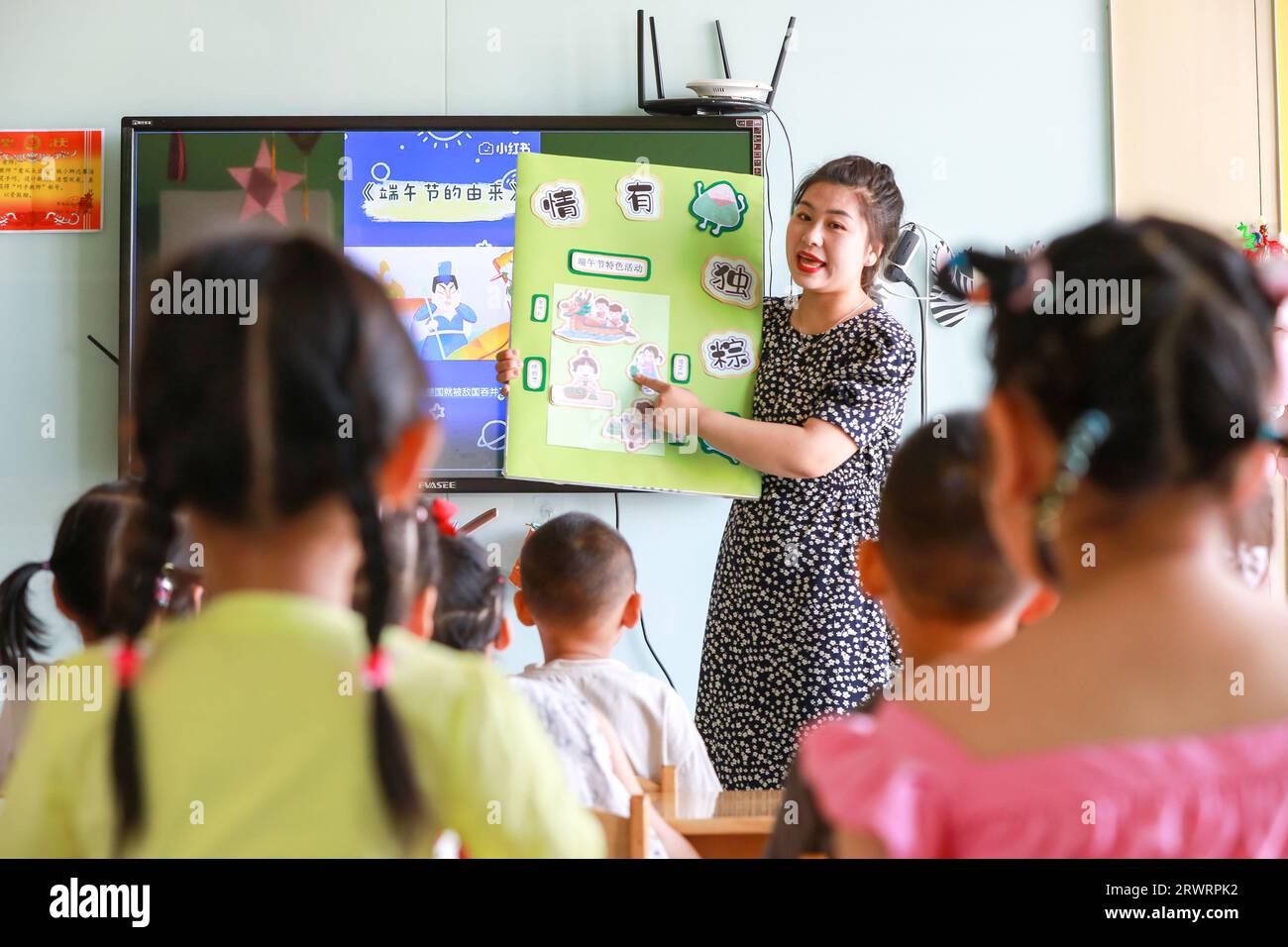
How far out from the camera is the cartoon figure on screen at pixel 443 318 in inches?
136

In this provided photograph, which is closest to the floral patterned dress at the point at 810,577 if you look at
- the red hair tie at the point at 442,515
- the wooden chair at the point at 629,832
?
the red hair tie at the point at 442,515

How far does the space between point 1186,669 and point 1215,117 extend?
3.20 metres

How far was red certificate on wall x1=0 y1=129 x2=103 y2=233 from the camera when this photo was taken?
3.52 m

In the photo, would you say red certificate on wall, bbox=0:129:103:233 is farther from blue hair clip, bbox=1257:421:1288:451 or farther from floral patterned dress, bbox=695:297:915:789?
blue hair clip, bbox=1257:421:1288:451

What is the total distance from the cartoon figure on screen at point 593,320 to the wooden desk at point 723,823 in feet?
3.72

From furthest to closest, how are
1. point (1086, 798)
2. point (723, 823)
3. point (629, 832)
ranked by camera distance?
point (723, 823)
point (629, 832)
point (1086, 798)

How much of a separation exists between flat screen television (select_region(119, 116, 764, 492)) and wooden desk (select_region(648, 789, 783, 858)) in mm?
1989

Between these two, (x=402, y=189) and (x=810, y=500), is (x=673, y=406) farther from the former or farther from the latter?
(x=402, y=189)

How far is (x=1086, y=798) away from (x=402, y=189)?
116 inches

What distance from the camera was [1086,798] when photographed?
2.52ft

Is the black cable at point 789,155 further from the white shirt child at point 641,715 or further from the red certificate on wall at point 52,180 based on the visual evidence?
the white shirt child at point 641,715

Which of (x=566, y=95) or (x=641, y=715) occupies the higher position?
(x=566, y=95)

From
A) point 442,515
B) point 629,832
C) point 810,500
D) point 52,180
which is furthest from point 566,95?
point 629,832

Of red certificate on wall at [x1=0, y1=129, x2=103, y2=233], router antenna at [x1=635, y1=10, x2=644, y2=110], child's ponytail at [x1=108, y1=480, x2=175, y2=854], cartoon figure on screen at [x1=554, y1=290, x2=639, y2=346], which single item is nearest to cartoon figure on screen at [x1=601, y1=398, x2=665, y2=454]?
cartoon figure on screen at [x1=554, y1=290, x2=639, y2=346]
